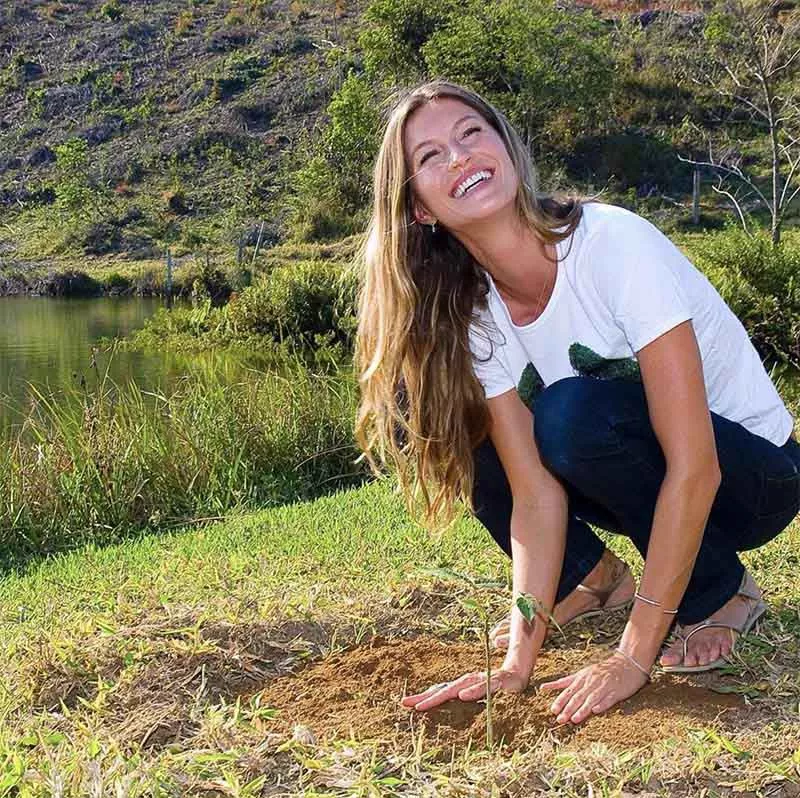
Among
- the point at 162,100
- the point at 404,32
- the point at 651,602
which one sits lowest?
the point at 651,602

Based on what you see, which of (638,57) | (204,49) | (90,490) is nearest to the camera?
(90,490)

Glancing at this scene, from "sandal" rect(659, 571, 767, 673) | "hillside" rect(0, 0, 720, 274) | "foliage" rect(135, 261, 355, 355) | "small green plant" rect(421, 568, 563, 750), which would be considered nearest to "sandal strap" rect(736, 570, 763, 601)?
"sandal" rect(659, 571, 767, 673)

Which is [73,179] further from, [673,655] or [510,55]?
[673,655]

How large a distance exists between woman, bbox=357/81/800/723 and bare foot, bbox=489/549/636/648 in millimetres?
13

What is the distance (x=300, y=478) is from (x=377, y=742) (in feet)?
10.2

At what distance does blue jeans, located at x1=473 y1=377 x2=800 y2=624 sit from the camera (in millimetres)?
1729

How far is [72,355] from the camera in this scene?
1155 cm

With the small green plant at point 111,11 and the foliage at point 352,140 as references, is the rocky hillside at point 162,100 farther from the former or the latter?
the foliage at point 352,140

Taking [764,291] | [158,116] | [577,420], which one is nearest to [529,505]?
[577,420]

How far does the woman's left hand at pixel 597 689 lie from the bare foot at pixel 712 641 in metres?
0.18

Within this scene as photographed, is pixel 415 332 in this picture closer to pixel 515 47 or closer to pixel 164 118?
pixel 515 47

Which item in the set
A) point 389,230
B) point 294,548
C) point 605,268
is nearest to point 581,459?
point 605,268

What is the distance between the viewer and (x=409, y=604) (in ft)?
7.02

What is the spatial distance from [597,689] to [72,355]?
1082 cm
